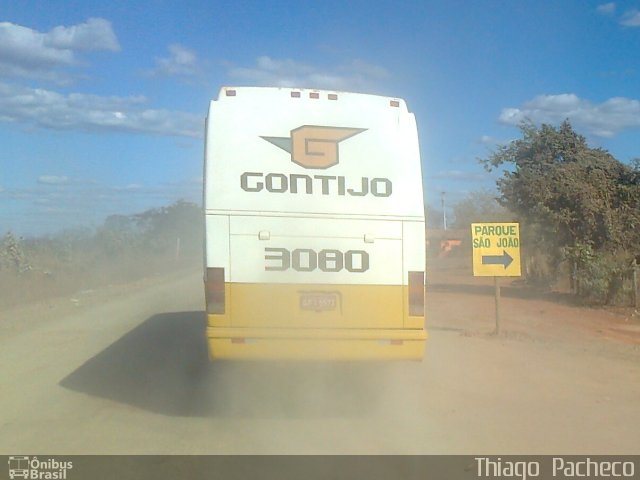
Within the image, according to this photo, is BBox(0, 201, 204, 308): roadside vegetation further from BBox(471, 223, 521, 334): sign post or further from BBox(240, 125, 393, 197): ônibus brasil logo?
BBox(471, 223, 521, 334): sign post

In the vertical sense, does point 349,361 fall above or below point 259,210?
below

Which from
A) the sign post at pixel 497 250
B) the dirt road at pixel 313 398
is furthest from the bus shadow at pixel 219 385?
the sign post at pixel 497 250

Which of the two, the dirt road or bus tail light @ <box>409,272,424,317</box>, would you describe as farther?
bus tail light @ <box>409,272,424,317</box>

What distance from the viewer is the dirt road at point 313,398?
7.74 metres

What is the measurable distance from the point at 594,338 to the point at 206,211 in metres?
11.0

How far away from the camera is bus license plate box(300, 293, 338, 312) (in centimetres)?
869

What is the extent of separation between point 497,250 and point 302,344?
7260mm

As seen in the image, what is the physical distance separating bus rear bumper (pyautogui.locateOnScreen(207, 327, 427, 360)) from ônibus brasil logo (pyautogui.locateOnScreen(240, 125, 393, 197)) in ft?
5.17

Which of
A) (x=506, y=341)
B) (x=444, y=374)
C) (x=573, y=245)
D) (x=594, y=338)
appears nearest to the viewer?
(x=444, y=374)

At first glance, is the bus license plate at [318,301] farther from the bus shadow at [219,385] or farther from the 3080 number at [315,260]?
the bus shadow at [219,385]
